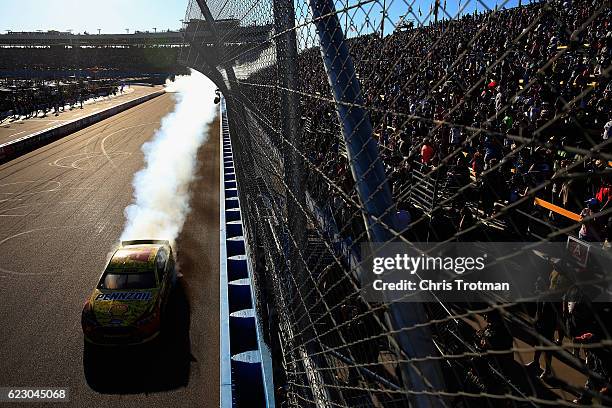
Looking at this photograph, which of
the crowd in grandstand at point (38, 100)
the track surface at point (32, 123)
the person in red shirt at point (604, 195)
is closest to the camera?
the person in red shirt at point (604, 195)

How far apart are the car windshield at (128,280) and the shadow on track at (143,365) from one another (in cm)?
72

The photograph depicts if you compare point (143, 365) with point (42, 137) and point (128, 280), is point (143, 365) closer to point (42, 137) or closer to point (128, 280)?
point (128, 280)

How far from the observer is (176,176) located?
16.2 meters

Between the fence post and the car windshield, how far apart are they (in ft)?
19.9

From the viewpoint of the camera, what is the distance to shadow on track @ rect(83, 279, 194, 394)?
5.59 meters

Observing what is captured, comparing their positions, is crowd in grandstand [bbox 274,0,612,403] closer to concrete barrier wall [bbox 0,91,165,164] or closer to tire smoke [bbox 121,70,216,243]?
tire smoke [bbox 121,70,216,243]

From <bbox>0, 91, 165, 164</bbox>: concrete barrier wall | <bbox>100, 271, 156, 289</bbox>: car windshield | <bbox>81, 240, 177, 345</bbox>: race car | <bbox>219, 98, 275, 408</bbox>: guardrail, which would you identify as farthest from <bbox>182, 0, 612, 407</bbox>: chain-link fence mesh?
<bbox>0, 91, 165, 164</bbox>: concrete barrier wall

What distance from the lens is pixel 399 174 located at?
2.79 metres

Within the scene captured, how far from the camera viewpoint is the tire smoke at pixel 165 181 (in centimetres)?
1095

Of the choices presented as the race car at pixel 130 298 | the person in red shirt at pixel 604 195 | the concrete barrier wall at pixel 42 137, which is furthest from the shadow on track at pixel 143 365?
the concrete barrier wall at pixel 42 137

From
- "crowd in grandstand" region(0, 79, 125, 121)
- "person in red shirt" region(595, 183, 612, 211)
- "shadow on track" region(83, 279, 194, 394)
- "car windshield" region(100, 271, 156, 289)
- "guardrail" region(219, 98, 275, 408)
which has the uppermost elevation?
"crowd in grandstand" region(0, 79, 125, 121)

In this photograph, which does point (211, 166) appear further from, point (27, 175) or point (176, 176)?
point (27, 175)

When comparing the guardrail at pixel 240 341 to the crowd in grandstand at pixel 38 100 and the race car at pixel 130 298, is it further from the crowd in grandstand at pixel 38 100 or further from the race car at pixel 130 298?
the crowd in grandstand at pixel 38 100

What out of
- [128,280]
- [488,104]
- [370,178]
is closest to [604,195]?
[488,104]
